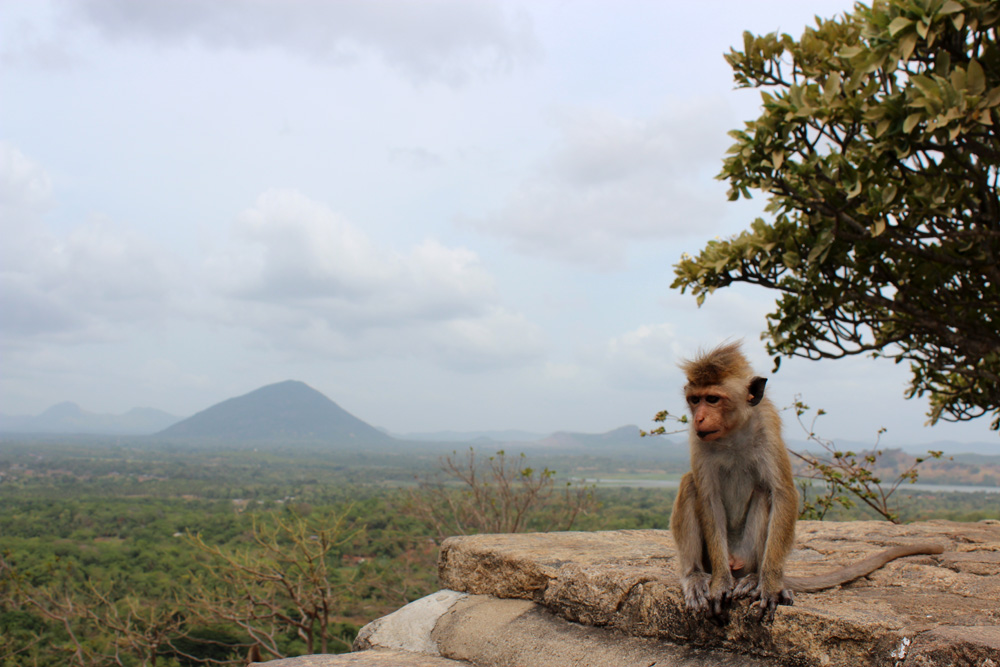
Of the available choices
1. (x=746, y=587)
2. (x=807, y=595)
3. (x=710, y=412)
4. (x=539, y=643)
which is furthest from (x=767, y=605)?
(x=539, y=643)

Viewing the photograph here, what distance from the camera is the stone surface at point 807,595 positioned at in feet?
10.7

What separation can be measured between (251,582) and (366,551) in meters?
18.2

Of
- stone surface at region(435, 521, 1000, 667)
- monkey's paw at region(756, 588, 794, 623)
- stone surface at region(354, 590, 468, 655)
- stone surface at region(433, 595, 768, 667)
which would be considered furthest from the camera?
stone surface at region(354, 590, 468, 655)

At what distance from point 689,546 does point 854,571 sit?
125 centimetres

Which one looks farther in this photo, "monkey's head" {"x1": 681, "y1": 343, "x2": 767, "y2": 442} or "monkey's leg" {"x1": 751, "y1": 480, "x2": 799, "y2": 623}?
"monkey's head" {"x1": 681, "y1": 343, "x2": 767, "y2": 442}

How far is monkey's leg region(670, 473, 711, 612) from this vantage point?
12.8 feet

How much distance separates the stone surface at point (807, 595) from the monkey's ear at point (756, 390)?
113 cm

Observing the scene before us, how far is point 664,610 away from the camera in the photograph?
4.13 metres

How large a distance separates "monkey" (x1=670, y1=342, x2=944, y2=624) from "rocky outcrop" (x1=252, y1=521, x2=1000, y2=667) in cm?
17

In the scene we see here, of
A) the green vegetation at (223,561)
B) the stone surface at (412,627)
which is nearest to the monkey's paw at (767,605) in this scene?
the stone surface at (412,627)

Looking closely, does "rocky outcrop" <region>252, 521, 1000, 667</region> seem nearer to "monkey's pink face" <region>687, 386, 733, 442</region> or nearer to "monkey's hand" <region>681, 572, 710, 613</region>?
"monkey's hand" <region>681, 572, 710, 613</region>

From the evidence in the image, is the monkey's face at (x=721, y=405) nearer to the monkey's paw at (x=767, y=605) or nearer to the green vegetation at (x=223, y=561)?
the monkey's paw at (x=767, y=605)

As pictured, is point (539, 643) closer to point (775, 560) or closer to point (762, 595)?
point (762, 595)

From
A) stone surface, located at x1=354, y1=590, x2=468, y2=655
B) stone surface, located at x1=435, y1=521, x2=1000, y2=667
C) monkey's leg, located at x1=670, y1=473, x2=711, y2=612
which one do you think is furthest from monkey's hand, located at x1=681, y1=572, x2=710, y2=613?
stone surface, located at x1=354, y1=590, x2=468, y2=655
